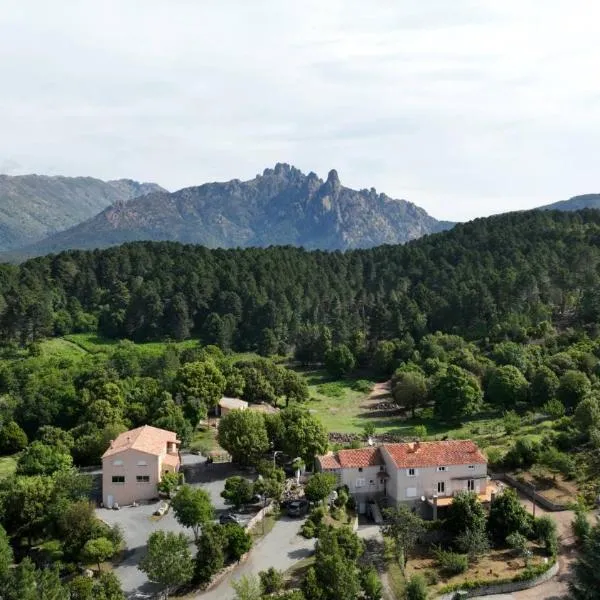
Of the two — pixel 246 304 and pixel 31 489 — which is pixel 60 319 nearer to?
pixel 246 304

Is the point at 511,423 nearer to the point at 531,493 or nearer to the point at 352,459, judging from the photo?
the point at 531,493

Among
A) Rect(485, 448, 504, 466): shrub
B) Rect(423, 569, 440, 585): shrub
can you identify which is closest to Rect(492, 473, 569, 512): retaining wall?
Rect(485, 448, 504, 466): shrub

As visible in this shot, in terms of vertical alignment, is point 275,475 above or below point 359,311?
below

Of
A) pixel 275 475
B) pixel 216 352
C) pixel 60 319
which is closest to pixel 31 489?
pixel 275 475

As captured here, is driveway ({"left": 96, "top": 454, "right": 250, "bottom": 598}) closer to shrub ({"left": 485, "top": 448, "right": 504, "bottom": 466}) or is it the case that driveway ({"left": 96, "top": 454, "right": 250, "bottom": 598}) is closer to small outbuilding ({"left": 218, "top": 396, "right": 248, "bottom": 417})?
small outbuilding ({"left": 218, "top": 396, "right": 248, "bottom": 417})

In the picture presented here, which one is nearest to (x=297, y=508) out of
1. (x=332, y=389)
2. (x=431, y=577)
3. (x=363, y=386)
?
(x=431, y=577)

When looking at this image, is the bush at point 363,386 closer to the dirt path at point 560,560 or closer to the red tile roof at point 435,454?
the red tile roof at point 435,454

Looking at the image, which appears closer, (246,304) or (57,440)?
(57,440)

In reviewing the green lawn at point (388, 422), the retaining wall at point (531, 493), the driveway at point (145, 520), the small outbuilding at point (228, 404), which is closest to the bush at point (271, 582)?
the driveway at point (145, 520)
